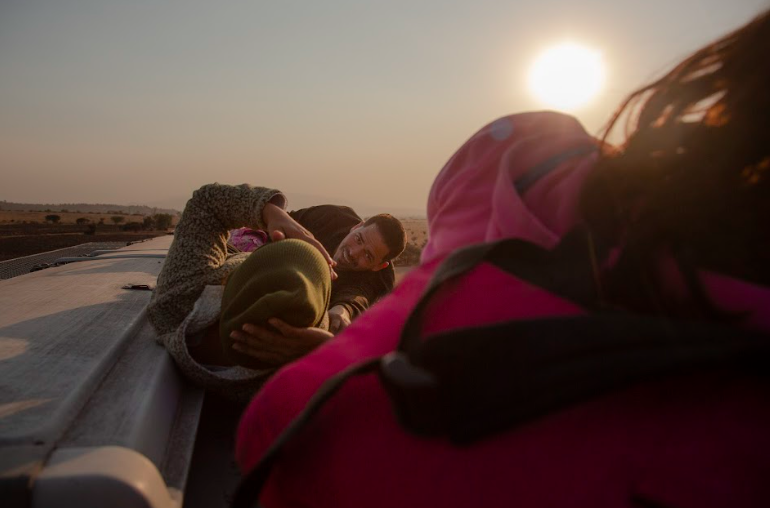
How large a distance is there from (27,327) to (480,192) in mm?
1507

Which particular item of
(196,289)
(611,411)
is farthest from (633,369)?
(196,289)

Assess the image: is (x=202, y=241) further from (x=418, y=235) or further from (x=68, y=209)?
(x=68, y=209)

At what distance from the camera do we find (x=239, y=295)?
138 cm

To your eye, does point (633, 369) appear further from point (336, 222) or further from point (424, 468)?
point (336, 222)

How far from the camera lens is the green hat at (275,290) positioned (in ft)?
4.25

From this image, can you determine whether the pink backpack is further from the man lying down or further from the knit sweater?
the knit sweater

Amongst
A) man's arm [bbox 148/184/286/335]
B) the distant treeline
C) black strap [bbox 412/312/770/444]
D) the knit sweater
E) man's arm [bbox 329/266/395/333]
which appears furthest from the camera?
the distant treeline

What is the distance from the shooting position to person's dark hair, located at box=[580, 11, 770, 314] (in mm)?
512

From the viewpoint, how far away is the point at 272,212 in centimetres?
194

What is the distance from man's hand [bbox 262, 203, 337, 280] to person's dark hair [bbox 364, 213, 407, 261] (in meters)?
1.19

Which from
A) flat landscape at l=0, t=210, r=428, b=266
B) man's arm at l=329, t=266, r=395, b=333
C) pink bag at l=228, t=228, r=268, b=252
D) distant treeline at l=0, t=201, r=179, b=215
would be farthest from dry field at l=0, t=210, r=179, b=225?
man's arm at l=329, t=266, r=395, b=333

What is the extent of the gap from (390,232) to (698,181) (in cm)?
260

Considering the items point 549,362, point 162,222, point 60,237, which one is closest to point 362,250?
point 549,362

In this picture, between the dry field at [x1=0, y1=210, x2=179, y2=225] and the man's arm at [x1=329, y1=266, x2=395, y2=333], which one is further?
the dry field at [x1=0, y1=210, x2=179, y2=225]
